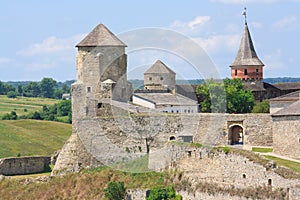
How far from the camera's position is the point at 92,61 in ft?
142

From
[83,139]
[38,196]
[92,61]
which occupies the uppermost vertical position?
[92,61]

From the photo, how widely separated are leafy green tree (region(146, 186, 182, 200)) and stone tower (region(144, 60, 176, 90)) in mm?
32133

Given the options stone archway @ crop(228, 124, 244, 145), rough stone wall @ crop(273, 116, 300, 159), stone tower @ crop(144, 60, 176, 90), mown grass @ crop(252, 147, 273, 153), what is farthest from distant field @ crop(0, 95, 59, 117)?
rough stone wall @ crop(273, 116, 300, 159)

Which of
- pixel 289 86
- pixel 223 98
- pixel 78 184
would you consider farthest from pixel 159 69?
pixel 78 184

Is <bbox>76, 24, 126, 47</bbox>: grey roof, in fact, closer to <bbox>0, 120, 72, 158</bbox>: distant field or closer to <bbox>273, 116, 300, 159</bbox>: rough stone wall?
<bbox>273, 116, 300, 159</bbox>: rough stone wall

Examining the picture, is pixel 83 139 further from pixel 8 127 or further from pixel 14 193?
pixel 8 127

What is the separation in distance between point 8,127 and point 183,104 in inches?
1009

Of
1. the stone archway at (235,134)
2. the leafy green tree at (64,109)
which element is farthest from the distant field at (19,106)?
the stone archway at (235,134)

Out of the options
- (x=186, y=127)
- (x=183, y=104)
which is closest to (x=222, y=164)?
(x=186, y=127)

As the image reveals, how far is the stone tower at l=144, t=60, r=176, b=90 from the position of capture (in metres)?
67.8

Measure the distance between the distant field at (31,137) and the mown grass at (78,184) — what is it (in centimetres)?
1700

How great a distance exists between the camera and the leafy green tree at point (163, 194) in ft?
114

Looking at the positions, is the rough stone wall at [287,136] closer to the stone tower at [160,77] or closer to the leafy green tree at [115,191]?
the leafy green tree at [115,191]

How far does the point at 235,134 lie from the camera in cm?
4288
